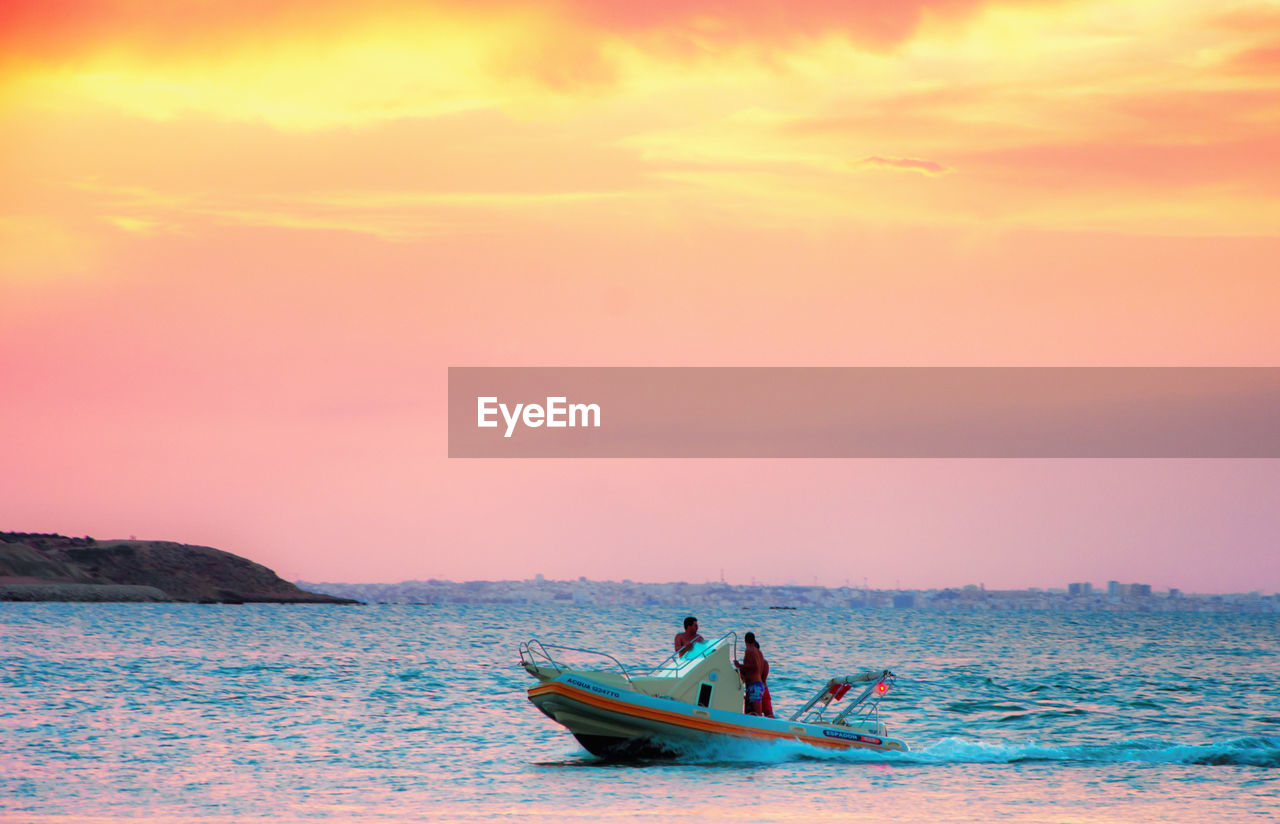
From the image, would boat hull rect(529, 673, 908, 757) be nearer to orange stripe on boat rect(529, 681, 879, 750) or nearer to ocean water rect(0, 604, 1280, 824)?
orange stripe on boat rect(529, 681, 879, 750)

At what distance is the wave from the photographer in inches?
996

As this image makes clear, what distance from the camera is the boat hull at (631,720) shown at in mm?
24828

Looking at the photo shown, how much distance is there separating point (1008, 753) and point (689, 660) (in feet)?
25.1

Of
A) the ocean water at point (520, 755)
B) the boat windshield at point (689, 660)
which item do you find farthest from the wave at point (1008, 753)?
the boat windshield at point (689, 660)

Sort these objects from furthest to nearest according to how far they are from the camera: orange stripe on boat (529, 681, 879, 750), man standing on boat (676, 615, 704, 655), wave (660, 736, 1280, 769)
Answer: man standing on boat (676, 615, 704, 655) < wave (660, 736, 1280, 769) < orange stripe on boat (529, 681, 879, 750)

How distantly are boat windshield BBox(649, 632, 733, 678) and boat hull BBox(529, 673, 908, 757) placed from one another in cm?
62

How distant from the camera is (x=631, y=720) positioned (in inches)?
980

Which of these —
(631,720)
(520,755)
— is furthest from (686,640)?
(520,755)

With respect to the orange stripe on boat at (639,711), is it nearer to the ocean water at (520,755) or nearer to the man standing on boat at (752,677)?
the ocean water at (520,755)

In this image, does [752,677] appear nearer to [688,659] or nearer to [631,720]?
[688,659]

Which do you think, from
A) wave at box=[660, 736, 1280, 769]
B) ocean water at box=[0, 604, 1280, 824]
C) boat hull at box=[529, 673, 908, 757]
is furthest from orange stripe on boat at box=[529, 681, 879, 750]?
ocean water at box=[0, 604, 1280, 824]

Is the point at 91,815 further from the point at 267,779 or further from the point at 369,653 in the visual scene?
the point at 369,653

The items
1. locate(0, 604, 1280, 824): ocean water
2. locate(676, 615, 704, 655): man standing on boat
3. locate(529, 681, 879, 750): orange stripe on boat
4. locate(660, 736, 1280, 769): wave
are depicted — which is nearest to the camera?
locate(0, 604, 1280, 824): ocean water

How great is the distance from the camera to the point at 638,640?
98.5 m
